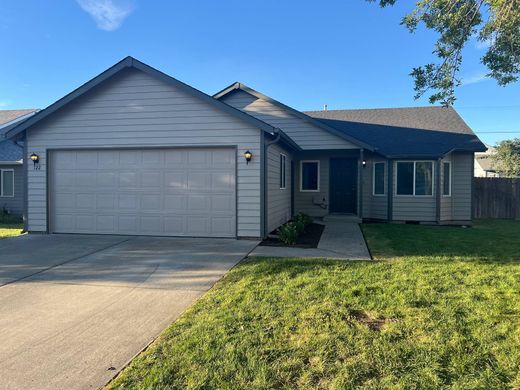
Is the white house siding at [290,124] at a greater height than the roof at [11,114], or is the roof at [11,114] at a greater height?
the roof at [11,114]

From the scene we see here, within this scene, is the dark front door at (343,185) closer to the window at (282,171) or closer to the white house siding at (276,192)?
the white house siding at (276,192)

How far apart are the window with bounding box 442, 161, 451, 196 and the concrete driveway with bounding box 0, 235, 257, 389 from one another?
8.61 meters

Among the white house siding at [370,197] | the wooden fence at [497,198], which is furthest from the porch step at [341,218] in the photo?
the wooden fence at [497,198]

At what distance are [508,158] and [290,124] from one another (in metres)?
23.8

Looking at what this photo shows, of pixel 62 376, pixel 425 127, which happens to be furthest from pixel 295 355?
pixel 425 127

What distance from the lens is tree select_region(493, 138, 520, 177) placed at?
2769cm

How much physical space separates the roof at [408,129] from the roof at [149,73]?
5.62m

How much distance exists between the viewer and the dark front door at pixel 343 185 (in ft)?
47.3

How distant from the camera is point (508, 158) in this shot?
28.6 meters

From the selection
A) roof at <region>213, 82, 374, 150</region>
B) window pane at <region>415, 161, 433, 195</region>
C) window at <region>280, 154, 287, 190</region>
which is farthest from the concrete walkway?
window pane at <region>415, 161, 433, 195</region>

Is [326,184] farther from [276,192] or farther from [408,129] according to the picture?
[408,129]

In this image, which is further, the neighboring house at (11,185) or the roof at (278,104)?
the neighboring house at (11,185)

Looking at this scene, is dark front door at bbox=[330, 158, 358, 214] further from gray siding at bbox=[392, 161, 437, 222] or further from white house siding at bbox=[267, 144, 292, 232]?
white house siding at bbox=[267, 144, 292, 232]

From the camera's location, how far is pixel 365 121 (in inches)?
658
